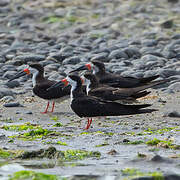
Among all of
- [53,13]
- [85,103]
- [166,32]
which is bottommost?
[53,13]

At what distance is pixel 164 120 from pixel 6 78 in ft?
16.5

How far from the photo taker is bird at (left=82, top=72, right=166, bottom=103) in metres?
9.73

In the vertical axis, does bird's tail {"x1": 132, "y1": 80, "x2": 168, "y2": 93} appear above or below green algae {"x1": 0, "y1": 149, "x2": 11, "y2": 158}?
below

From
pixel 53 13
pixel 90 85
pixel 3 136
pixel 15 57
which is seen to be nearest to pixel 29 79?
pixel 15 57

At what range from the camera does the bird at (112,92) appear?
9.73m

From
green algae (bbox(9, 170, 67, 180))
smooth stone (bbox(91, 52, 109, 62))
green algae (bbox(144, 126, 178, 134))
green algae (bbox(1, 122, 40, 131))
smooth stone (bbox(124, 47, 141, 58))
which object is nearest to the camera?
green algae (bbox(9, 170, 67, 180))

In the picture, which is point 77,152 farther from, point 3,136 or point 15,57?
point 15,57

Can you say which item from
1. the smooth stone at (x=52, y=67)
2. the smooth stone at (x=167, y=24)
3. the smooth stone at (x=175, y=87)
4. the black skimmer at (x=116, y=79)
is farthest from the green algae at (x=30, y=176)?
the smooth stone at (x=167, y=24)

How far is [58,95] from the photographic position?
1017 centimetres

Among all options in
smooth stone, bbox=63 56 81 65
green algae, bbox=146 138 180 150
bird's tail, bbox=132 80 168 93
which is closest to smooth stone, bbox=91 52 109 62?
smooth stone, bbox=63 56 81 65

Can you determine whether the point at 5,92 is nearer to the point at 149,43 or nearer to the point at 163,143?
the point at 163,143

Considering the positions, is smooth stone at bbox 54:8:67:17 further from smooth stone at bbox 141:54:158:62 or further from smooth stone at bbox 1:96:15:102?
smooth stone at bbox 1:96:15:102

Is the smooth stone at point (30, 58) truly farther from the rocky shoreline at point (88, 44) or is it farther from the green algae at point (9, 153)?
the green algae at point (9, 153)

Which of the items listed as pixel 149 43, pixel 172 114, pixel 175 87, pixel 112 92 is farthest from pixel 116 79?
pixel 149 43
